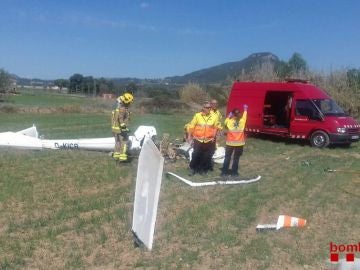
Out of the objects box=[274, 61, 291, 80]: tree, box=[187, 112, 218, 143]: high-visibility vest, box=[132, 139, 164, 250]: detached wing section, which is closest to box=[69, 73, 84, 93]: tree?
box=[274, 61, 291, 80]: tree

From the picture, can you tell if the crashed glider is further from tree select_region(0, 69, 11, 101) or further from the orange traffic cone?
tree select_region(0, 69, 11, 101)

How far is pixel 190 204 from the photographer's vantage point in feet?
29.8

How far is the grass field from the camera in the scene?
636cm

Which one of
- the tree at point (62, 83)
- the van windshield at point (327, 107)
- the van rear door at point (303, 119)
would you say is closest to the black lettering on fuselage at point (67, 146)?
the van rear door at point (303, 119)

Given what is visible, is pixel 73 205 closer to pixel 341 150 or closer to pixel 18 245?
pixel 18 245

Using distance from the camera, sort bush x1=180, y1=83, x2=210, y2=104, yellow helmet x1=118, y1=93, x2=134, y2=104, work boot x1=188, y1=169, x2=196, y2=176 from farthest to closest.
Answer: bush x1=180, y1=83, x2=210, y2=104
yellow helmet x1=118, y1=93, x2=134, y2=104
work boot x1=188, y1=169, x2=196, y2=176

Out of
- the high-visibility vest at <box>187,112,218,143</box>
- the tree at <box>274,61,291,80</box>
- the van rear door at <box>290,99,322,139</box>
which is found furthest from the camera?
the tree at <box>274,61,291,80</box>

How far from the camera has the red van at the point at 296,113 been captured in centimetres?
1812

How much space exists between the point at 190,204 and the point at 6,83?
52.3m

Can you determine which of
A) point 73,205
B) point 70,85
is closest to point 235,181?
point 73,205

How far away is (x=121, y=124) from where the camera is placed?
12.7 m

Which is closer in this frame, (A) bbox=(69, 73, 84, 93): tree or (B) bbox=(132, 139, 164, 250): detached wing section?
(B) bbox=(132, 139, 164, 250): detached wing section

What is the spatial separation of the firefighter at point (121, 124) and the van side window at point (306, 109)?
26.6 ft

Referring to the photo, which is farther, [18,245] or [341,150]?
[341,150]
